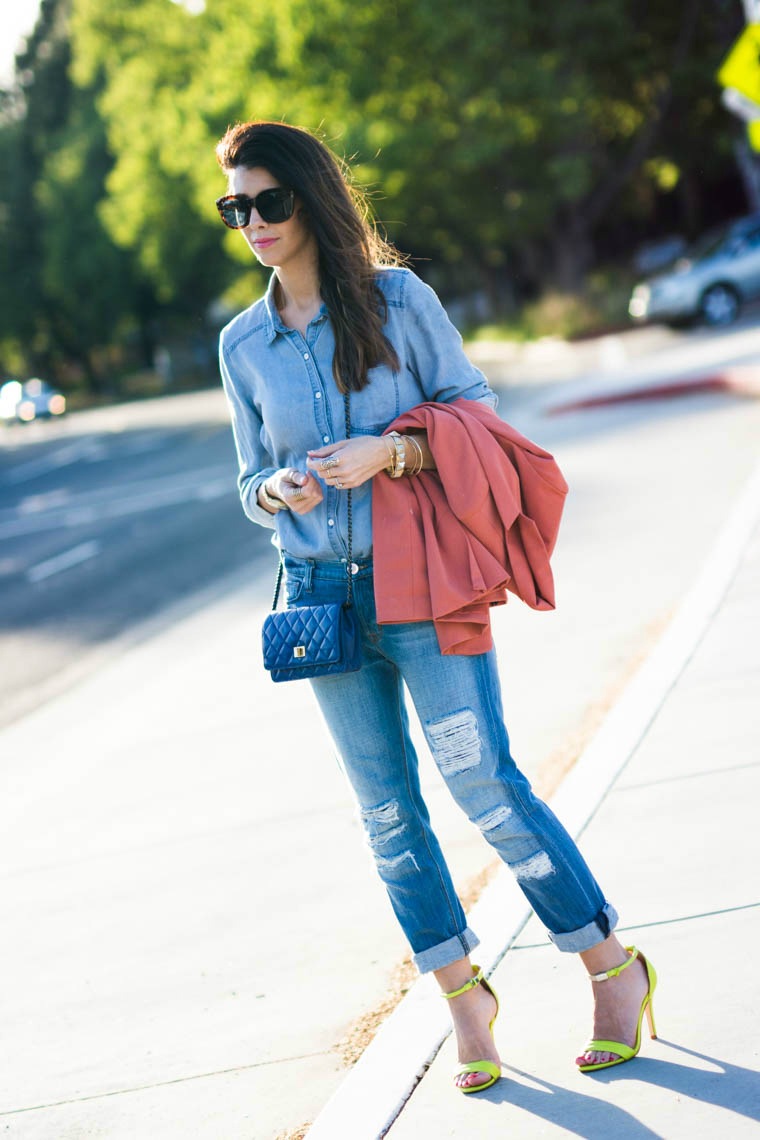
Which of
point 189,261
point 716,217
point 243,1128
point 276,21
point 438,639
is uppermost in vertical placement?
point 276,21

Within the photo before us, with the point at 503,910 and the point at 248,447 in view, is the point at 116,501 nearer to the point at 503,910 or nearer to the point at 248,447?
the point at 503,910

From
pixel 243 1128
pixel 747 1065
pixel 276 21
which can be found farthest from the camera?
pixel 276 21

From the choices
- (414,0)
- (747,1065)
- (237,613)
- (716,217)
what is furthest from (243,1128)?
(716,217)

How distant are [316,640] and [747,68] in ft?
19.8

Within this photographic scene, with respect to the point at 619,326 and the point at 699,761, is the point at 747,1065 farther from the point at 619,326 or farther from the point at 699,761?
the point at 619,326

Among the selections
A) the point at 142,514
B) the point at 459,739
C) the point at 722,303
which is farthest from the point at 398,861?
the point at 722,303

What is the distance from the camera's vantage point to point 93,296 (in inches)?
2281

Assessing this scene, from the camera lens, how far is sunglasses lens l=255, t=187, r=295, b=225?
2652 millimetres

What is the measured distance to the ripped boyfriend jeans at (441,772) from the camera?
8.61 ft

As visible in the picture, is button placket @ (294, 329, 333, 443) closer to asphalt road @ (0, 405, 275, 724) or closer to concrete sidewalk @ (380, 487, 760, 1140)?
concrete sidewalk @ (380, 487, 760, 1140)

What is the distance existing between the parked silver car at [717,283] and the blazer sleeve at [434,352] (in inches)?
856

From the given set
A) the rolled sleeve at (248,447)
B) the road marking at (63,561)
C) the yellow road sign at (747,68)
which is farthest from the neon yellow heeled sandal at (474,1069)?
the road marking at (63,561)

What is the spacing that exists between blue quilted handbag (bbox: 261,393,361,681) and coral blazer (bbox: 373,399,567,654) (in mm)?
92

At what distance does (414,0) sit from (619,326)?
9.92 metres
